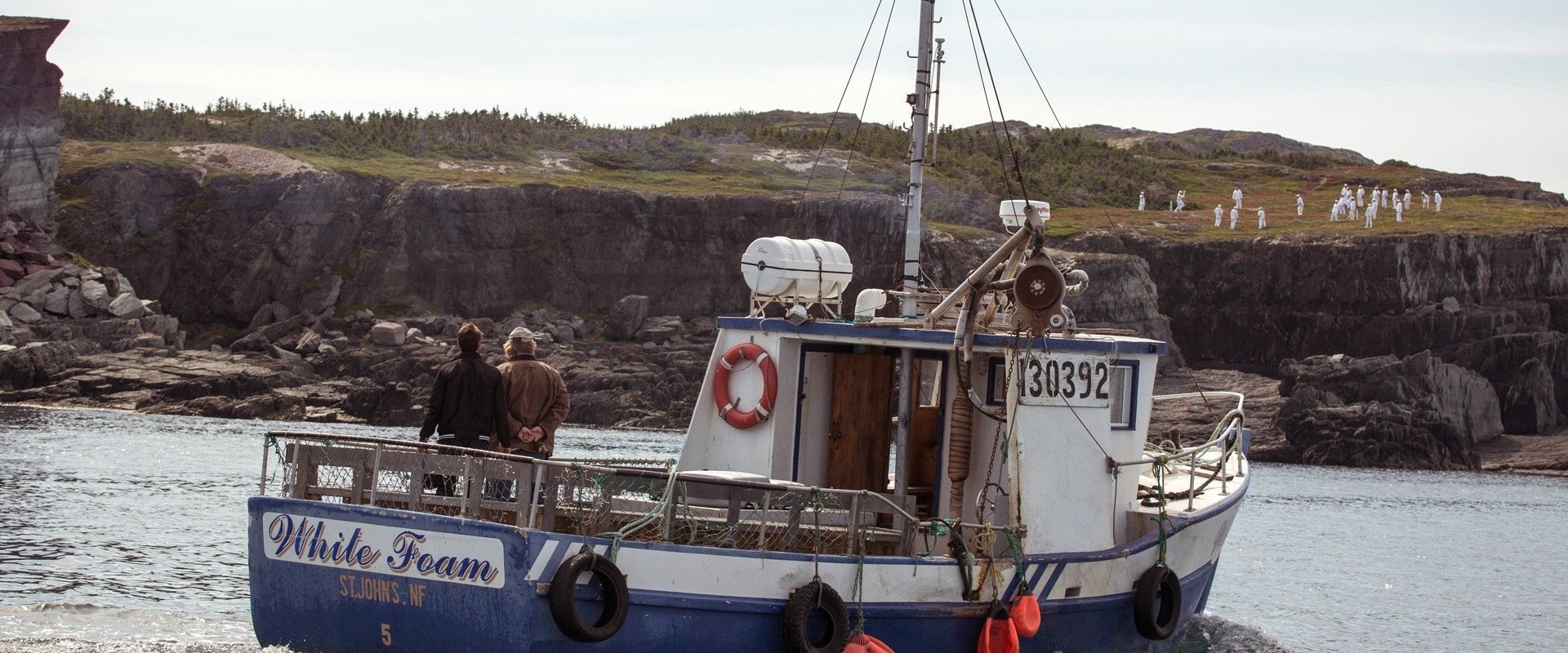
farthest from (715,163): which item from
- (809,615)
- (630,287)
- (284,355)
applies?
(809,615)

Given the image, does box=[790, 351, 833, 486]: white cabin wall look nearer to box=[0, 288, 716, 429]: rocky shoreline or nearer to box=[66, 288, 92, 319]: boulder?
box=[0, 288, 716, 429]: rocky shoreline

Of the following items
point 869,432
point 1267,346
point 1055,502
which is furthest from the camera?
point 1267,346

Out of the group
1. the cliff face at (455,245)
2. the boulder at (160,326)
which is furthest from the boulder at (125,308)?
the cliff face at (455,245)

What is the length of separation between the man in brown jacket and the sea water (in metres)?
2.59

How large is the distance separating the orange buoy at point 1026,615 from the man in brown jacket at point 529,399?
12.1 ft

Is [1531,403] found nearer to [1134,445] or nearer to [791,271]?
[1134,445]

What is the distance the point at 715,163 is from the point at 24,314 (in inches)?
1516

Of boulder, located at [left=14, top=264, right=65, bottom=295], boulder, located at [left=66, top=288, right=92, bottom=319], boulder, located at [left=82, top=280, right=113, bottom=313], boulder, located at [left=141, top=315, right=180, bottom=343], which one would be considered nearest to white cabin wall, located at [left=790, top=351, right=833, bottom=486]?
boulder, located at [left=141, top=315, right=180, bottom=343]

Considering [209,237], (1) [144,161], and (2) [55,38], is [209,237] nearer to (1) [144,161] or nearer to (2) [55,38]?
(1) [144,161]

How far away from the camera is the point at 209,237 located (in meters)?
78.2

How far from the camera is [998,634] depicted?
12.6m

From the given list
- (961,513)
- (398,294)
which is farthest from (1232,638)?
(398,294)

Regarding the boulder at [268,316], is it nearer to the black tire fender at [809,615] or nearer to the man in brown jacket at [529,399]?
the man in brown jacket at [529,399]

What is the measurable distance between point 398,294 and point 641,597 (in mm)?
69336
